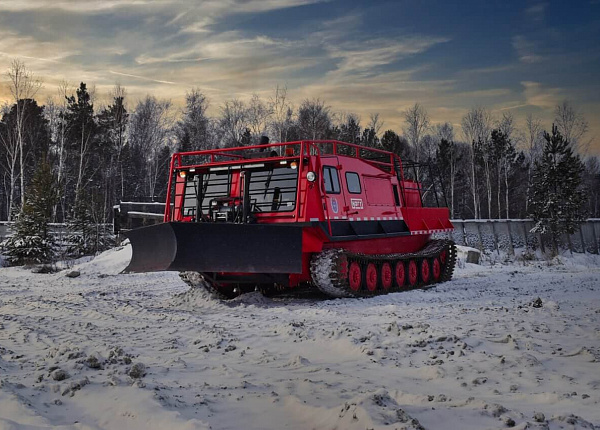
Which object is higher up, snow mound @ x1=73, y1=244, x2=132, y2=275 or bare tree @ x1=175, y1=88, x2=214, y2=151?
bare tree @ x1=175, y1=88, x2=214, y2=151

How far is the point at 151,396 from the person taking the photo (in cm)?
406

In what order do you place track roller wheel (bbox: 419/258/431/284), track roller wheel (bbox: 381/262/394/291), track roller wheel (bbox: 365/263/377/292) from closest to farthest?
1. track roller wheel (bbox: 365/263/377/292)
2. track roller wheel (bbox: 381/262/394/291)
3. track roller wheel (bbox: 419/258/431/284)

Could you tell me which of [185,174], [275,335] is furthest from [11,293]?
[275,335]

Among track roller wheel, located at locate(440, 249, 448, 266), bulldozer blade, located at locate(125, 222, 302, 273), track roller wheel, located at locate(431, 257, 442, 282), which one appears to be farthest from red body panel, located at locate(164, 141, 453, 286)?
track roller wheel, located at locate(440, 249, 448, 266)

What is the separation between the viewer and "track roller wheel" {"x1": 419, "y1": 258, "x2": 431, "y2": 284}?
46.3 ft

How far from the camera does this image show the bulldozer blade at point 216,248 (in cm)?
900

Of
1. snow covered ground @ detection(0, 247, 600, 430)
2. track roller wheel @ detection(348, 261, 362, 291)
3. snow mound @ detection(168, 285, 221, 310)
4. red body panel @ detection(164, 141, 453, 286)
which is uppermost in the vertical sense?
red body panel @ detection(164, 141, 453, 286)

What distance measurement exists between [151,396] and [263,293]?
25.3ft

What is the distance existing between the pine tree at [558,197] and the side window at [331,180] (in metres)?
22.9

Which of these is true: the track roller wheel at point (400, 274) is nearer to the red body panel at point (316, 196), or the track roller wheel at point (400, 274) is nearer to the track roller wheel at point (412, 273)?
the track roller wheel at point (412, 273)

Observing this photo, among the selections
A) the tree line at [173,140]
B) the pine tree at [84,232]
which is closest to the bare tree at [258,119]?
the tree line at [173,140]

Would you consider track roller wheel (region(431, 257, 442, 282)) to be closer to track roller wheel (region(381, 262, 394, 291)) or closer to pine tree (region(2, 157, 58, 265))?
track roller wheel (region(381, 262, 394, 291))

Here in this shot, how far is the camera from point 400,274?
13188 mm

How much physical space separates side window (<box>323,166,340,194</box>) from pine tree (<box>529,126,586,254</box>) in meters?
22.9
